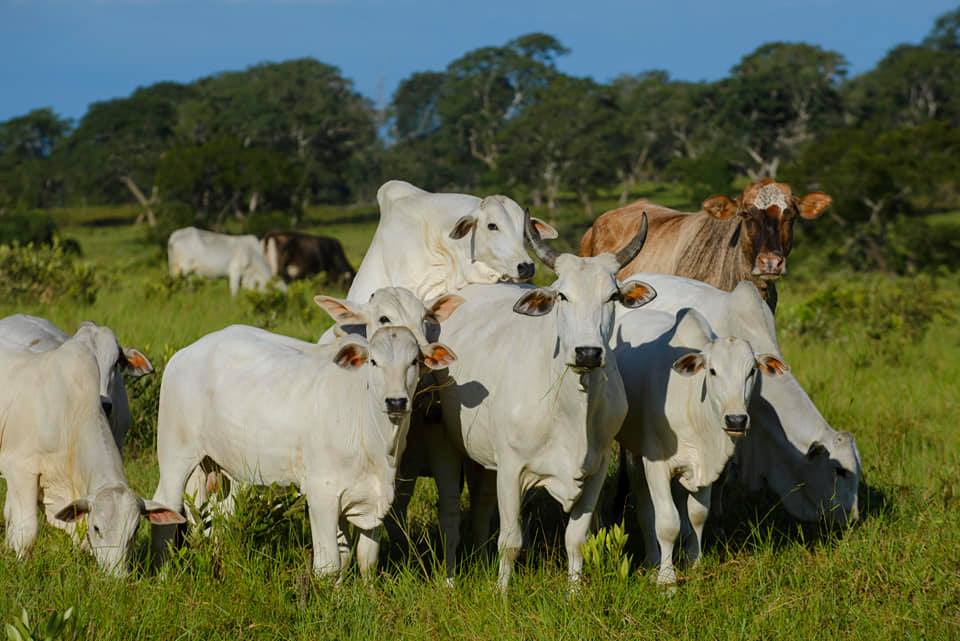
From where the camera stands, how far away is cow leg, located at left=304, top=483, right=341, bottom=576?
5.38 m

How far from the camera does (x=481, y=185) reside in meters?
48.1

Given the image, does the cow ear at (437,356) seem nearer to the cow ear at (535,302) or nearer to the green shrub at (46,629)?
the cow ear at (535,302)

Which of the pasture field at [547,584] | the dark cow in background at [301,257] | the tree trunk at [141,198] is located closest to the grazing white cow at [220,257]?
the dark cow in background at [301,257]

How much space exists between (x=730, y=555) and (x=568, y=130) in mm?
40559

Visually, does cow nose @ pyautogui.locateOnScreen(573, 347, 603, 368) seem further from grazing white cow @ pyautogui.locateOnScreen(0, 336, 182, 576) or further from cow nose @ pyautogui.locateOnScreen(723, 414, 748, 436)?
grazing white cow @ pyautogui.locateOnScreen(0, 336, 182, 576)

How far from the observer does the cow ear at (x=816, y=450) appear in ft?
21.2

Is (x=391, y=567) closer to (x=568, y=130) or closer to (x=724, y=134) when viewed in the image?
(x=568, y=130)

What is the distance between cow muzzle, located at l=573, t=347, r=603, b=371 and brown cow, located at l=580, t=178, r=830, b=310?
2.99 m

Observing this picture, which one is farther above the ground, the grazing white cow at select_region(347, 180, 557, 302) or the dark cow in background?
the grazing white cow at select_region(347, 180, 557, 302)

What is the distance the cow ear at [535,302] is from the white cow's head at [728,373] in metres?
0.75

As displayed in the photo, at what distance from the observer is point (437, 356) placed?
538 centimetres

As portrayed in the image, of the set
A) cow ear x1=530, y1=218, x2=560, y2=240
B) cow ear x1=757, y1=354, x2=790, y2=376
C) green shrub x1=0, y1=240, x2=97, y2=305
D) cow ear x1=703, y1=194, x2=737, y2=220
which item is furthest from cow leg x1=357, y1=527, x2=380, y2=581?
green shrub x1=0, y1=240, x2=97, y2=305

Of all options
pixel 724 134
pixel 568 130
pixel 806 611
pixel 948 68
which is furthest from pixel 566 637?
pixel 948 68

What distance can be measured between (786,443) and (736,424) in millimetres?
1369
